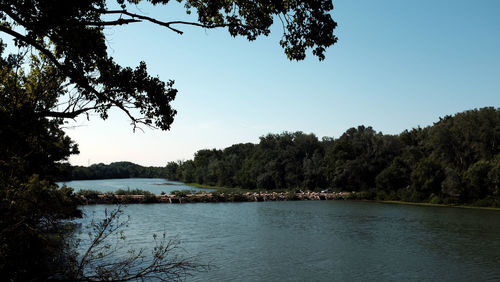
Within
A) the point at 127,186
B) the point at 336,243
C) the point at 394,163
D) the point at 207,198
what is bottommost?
Result: the point at 336,243

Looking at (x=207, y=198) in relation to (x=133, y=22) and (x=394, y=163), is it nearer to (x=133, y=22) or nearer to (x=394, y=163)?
(x=394, y=163)

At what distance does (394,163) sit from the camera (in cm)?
6744

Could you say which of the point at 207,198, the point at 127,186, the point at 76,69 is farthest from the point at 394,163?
the point at 127,186

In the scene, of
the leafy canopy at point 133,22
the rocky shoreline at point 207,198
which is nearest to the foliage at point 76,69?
the leafy canopy at point 133,22

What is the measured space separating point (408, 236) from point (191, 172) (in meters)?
131

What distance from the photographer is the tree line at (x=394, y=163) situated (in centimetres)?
5300

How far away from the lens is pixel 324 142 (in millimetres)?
99875

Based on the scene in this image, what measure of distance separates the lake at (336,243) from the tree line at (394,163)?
23.3 ft

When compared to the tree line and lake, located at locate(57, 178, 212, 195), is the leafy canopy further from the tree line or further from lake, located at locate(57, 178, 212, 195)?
lake, located at locate(57, 178, 212, 195)

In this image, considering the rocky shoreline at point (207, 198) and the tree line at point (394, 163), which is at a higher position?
the tree line at point (394, 163)

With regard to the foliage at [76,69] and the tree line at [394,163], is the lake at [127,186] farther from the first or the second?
the foliage at [76,69]

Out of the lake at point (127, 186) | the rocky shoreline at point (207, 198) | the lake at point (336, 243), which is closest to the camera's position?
the lake at point (336, 243)

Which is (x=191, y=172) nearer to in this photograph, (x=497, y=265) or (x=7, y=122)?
(x=497, y=265)

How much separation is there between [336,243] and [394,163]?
143 ft
